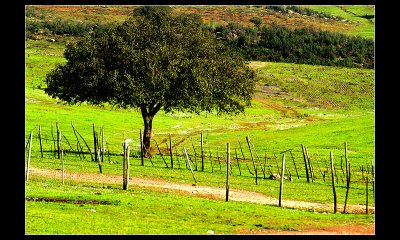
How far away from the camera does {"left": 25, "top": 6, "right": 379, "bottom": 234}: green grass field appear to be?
93.1 feet

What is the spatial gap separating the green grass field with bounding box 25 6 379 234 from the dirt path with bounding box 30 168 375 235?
112 centimetres

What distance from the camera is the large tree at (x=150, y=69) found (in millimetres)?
53906

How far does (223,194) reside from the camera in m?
37.7

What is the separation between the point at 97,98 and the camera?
55844mm

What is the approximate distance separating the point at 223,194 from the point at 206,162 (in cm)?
1725

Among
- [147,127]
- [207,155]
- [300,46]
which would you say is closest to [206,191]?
[147,127]

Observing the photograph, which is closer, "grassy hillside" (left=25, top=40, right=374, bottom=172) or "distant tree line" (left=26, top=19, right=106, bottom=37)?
"grassy hillside" (left=25, top=40, right=374, bottom=172)

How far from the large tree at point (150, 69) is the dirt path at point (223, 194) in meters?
12.1

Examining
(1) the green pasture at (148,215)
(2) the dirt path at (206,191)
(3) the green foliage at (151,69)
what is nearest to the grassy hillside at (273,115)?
(3) the green foliage at (151,69)

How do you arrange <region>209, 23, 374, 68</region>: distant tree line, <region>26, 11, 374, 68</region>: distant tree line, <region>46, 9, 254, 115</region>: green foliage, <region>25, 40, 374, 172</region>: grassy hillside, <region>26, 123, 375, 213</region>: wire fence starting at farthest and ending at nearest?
<region>26, 11, 374, 68</region>: distant tree line, <region>209, 23, 374, 68</region>: distant tree line, <region>25, 40, 374, 172</region>: grassy hillside, <region>46, 9, 254, 115</region>: green foliage, <region>26, 123, 375, 213</region>: wire fence

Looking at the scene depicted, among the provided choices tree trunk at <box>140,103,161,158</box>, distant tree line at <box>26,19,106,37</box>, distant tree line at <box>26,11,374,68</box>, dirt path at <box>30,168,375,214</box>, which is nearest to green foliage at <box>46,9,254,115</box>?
tree trunk at <box>140,103,161,158</box>

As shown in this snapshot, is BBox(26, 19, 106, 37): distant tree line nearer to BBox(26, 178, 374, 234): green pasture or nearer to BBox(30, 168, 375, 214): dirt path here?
BBox(30, 168, 375, 214): dirt path
